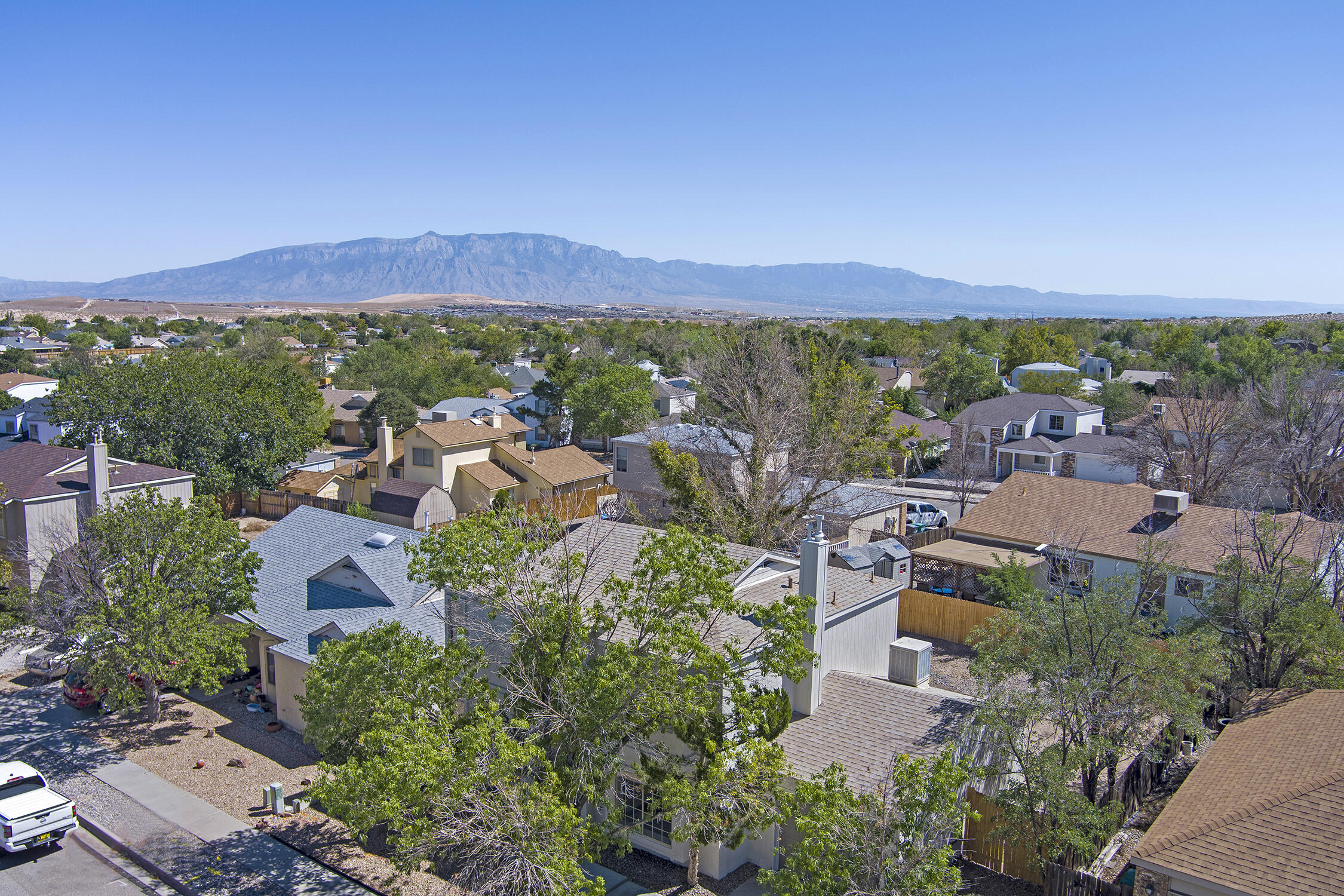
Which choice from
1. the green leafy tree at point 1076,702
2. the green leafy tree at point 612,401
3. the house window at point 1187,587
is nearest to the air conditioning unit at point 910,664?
the green leafy tree at point 1076,702

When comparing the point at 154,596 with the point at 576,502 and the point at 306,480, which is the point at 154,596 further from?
the point at 306,480

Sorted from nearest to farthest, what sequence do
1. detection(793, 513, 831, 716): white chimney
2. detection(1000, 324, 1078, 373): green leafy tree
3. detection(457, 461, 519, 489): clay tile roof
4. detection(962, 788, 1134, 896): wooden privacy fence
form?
detection(962, 788, 1134, 896): wooden privacy fence → detection(793, 513, 831, 716): white chimney → detection(457, 461, 519, 489): clay tile roof → detection(1000, 324, 1078, 373): green leafy tree

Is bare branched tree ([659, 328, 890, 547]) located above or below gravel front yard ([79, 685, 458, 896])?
above

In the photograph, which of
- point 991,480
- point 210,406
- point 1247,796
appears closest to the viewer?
point 1247,796

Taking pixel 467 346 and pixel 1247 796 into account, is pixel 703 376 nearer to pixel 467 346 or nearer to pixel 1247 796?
pixel 1247 796

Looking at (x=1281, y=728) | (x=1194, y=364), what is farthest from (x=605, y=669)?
(x=1194, y=364)

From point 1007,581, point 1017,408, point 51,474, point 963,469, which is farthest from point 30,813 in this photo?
point 1017,408

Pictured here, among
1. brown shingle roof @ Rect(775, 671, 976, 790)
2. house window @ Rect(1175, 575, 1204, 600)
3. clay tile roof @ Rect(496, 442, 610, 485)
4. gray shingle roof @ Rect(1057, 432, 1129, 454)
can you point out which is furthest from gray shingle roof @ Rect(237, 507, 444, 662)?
gray shingle roof @ Rect(1057, 432, 1129, 454)

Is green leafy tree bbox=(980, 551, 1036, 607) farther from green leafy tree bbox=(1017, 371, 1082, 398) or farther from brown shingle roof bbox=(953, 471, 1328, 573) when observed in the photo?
green leafy tree bbox=(1017, 371, 1082, 398)
